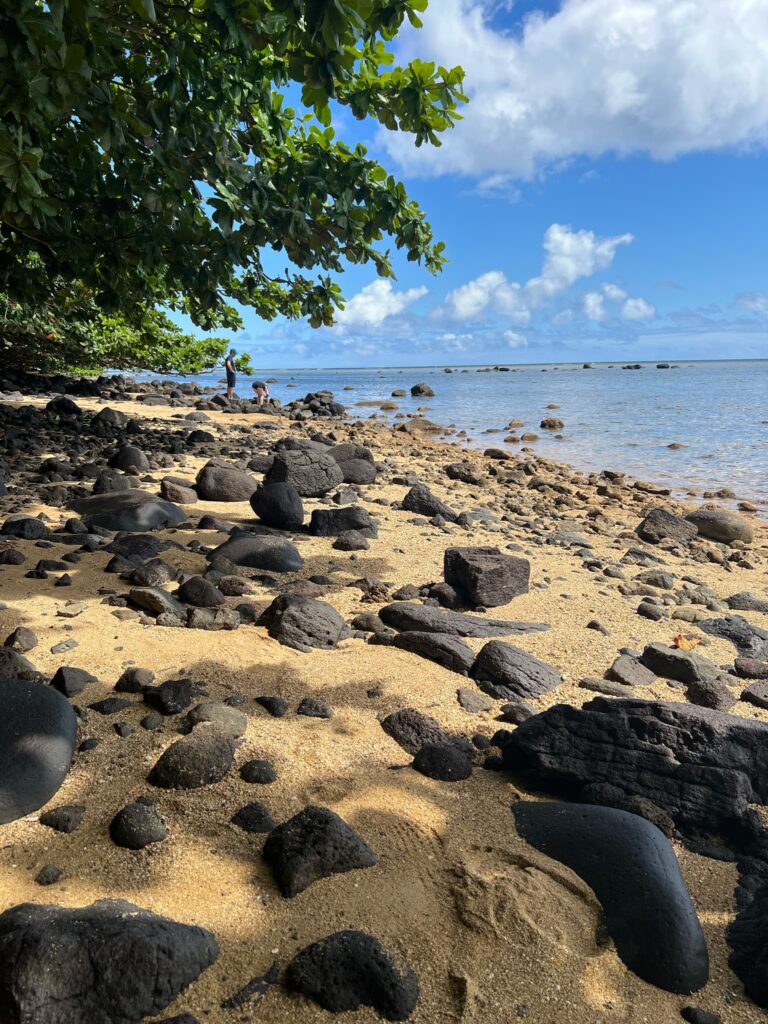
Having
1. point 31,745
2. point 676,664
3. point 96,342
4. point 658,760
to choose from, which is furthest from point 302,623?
point 96,342

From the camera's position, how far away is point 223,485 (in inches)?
326

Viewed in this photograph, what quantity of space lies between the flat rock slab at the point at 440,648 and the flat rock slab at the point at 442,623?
0.59 ft

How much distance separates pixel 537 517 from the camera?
946cm

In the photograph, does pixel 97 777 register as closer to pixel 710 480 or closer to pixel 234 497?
pixel 234 497

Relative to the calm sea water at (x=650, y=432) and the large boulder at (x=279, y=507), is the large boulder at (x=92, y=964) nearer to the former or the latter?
the large boulder at (x=279, y=507)

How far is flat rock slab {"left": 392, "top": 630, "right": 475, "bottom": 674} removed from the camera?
170 inches

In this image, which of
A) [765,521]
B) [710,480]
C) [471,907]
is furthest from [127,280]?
[710,480]

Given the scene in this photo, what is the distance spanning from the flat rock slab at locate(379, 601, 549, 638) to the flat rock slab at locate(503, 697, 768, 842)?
150cm

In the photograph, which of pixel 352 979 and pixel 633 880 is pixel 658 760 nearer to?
pixel 633 880

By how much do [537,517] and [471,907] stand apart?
7.36 metres

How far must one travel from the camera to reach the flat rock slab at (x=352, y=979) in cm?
203

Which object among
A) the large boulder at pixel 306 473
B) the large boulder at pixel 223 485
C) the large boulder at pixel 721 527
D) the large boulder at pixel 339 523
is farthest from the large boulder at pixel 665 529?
the large boulder at pixel 223 485

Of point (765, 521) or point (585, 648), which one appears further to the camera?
point (765, 521)

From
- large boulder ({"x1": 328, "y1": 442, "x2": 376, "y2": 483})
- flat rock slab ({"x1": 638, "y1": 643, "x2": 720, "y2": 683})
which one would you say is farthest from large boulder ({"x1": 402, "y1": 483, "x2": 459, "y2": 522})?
flat rock slab ({"x1": 638, "y1": 643, "x2": 720, "y2": 683})
